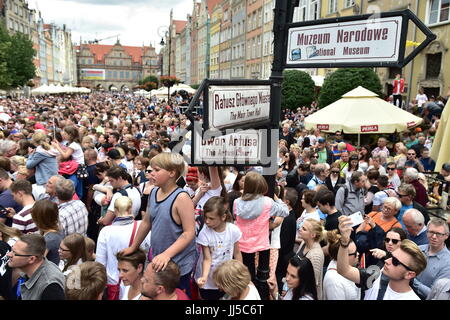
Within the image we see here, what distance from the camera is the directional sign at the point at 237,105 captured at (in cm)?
237

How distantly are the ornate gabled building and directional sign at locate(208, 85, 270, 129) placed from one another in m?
127

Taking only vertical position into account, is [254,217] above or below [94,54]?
below

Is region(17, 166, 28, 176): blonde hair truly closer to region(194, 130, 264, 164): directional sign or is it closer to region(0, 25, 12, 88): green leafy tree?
region(194, 130, 264, 164): directional sign

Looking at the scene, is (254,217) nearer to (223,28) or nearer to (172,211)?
(172,211)

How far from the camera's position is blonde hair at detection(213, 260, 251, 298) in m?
2.72

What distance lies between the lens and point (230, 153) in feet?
9.16

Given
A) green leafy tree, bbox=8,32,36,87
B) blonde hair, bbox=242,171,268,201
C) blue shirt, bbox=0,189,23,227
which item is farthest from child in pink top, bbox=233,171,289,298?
green leafy tree, bbox=8,32,36,87

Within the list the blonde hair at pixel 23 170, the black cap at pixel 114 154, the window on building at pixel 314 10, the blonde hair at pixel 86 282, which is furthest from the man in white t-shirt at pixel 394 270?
the window on building at pixel 314 10

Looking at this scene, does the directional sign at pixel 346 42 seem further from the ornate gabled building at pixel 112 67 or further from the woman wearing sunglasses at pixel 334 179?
the ornate gabled building at pixel 112 67

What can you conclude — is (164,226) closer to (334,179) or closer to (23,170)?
(23,170)

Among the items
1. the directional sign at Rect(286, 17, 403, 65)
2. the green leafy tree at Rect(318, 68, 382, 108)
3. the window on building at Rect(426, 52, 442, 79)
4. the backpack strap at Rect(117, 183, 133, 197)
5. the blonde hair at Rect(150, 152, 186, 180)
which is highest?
the window on building at Rect(426, 52, 442, 79)

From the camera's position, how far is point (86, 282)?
2.77 metres

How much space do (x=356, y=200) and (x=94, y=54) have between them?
13438 cm

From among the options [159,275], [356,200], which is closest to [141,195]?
[159,275]
